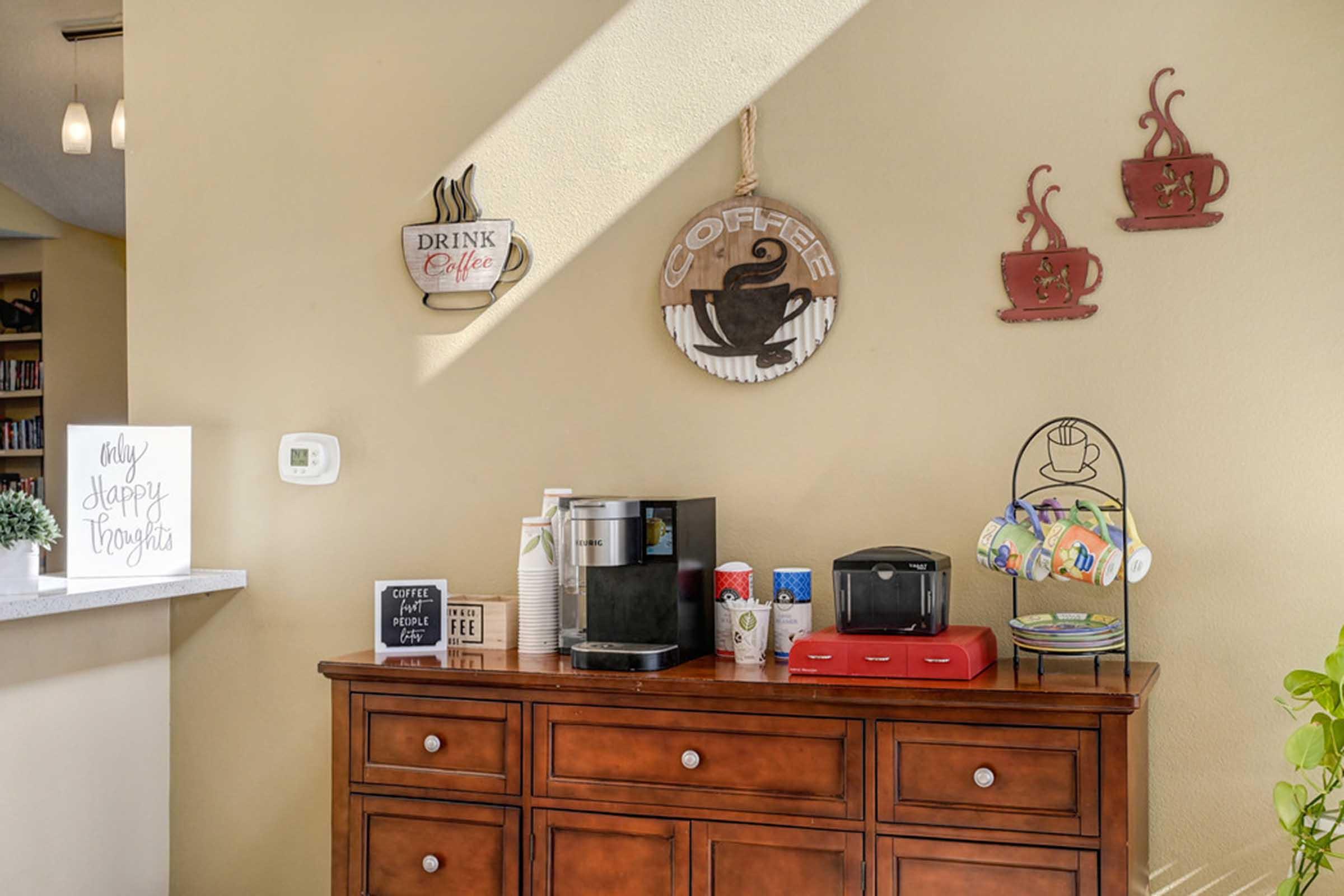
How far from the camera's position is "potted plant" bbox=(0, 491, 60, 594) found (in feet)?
8.14

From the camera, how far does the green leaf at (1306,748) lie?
1.94 meters

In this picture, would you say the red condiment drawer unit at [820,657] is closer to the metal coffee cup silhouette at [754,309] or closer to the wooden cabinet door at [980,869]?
the wooden cabinet door at [980,869]

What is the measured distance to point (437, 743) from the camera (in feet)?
7.79

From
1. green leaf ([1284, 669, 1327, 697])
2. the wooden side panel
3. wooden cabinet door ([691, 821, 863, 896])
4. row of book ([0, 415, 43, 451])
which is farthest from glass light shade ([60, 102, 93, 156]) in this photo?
green leaf ([1284, 669, 1327, 697])

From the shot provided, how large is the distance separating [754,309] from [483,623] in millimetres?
926

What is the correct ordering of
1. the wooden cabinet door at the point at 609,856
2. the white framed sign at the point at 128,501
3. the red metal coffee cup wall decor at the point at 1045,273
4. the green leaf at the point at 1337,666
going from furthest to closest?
1. the white framed sign at the point at 128,501
2. the red metal coffee cup wall decor at the point at 1045,273
3. the wooden cabinet door at the point at 609,856
4. the green leaf at the point at 1337,666

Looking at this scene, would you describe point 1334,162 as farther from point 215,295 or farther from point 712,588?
point 215,295

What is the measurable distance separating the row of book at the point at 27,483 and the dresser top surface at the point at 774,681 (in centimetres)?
567

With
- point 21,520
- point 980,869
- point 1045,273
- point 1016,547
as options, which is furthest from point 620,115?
point 980,869

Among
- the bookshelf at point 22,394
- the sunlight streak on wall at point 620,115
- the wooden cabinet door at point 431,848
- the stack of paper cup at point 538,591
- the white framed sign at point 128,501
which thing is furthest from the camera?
the bookshelf at point 22,394

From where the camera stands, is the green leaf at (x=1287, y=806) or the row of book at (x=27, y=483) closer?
the green leaf at (x=1287, y=806)

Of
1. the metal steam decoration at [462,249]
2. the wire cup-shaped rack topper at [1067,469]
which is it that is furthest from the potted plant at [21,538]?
the wire cup-shaped rack topper at [1067,469]

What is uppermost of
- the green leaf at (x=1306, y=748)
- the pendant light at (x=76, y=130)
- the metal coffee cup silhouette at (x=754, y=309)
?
the pendant light at (x=76, y=130)

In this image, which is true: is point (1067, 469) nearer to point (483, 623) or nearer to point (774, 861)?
point (774, 861)
